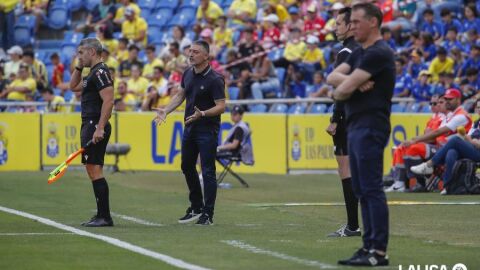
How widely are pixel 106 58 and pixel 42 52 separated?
4.23 m

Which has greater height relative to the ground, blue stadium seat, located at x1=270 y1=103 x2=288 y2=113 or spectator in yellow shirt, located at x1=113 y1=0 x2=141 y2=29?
spectator in yellow shirt, located at x1=113 y1=0 x2=141 y2=29

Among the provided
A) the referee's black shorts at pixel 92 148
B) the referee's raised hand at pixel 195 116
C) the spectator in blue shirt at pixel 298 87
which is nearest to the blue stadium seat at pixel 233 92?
the spectator in blue shirt at pixel 298 87

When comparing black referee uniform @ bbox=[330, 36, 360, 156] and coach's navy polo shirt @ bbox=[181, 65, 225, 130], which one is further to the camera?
coach's navy polo shirt @ bbox=[181, 65, 225, 130]

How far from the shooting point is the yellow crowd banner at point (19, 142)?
2595 cm

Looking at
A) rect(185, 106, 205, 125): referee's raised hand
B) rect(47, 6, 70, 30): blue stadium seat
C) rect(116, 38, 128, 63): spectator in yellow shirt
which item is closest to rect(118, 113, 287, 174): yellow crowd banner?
rect(116, 38, 128, 63): spectator in yellow shirt

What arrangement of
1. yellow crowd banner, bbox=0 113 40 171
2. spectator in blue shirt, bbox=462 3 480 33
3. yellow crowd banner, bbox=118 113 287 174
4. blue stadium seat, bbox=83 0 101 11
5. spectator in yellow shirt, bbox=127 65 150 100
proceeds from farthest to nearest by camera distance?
blue stadium seat, bbox=83 0 101 11, spectator in yellow shirt, bbox=127 65 150 100, yellow crowd banner, bbox=0 113 40 171, spectator in blue shirt, bbox=462 3 480 33, yellow crowd banner, bbox=118 113 287 174

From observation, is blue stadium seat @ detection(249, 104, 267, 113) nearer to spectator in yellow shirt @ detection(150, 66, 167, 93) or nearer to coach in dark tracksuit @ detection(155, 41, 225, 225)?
spectator in yellow shirt @ detection(150, 66, 167, 93)

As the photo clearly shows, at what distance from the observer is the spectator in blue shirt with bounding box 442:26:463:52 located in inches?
982

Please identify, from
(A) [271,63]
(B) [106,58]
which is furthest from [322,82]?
(B) [106,58]

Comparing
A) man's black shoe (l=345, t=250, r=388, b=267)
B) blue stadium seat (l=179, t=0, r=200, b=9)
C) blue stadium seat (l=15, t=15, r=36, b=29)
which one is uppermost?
blue stadium seat (l=179, t=0, r=200, b=9)

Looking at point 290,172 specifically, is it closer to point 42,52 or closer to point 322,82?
point 322,82

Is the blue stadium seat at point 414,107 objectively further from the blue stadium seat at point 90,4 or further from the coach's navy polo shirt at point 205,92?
the blue stadium seat at point 90,4

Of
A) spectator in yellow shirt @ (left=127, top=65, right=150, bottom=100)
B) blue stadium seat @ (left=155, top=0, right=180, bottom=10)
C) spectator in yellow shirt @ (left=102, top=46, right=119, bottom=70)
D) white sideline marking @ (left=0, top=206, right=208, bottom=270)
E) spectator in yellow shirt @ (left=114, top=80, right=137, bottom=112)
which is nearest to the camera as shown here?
white sideline marking @ (left=0, top=206, right=208, bottom=270)

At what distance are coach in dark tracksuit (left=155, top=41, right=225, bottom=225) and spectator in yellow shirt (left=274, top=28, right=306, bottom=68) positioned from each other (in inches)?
526
